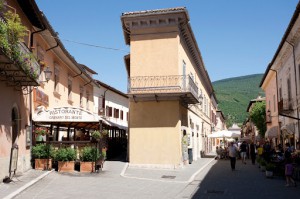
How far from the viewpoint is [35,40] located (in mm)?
15086

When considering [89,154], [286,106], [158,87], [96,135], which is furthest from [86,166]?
[286,106]

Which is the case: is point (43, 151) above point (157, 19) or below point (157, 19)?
below

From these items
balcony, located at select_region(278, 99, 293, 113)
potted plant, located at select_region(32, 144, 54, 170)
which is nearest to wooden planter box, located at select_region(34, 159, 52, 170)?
potted plant, located at select_region(32, 144, 54, 170)

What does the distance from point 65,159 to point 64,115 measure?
1.85m

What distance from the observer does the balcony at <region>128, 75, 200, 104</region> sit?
58.9 feet

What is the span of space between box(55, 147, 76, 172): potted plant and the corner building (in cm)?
461

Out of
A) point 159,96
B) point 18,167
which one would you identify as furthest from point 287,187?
point 18,167

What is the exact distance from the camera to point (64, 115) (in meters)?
→ 14.9

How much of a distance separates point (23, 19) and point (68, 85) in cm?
808

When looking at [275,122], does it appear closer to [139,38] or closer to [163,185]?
[139,38]

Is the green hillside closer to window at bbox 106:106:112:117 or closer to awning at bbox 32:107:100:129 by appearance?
window at bbox 106:106:112:117

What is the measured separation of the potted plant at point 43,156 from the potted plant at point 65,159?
0.31m

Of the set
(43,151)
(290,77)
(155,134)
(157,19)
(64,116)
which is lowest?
(43,151)

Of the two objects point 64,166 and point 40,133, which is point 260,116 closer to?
point 40,133
